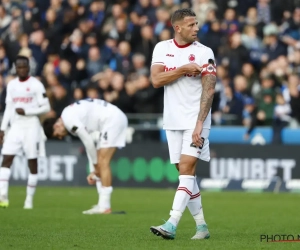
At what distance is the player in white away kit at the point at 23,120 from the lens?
17.0 meters

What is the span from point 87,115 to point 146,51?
9.52 metres

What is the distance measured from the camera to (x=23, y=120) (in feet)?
57.2

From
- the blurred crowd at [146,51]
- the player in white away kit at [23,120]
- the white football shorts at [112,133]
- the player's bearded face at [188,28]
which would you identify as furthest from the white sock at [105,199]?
the blurred crowd at [146,51]

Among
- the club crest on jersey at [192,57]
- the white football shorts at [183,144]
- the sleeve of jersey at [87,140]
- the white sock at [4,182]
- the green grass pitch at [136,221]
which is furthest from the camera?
the white sock at [4,182]

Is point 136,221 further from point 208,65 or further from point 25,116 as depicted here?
point 25,116

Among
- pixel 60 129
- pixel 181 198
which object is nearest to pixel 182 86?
A: pixel 181 198

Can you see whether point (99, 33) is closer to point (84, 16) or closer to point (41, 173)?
point (84, 16)

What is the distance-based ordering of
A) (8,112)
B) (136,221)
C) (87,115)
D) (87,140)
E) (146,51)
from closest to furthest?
(136,221), (87,140), (87,115), (8,112), (146,51)

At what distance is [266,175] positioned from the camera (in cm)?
2280

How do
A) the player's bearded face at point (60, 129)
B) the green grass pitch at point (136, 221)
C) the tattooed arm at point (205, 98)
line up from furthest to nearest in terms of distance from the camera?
the player's bearded face at point (60, 129)
the tattooed arm at point (205, 98)
the green grass pitch at point (136, 221)

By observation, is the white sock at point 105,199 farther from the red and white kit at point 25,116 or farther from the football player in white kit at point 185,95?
the football player in white kit at point 185,95

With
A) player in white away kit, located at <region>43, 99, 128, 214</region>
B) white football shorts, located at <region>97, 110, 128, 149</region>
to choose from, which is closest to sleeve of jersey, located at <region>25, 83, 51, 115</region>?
player in white away kit, located at <region>43, 99, 128, 214</region>

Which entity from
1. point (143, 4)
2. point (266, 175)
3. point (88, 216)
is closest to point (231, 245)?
point (88, 216)

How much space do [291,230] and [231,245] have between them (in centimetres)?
251
